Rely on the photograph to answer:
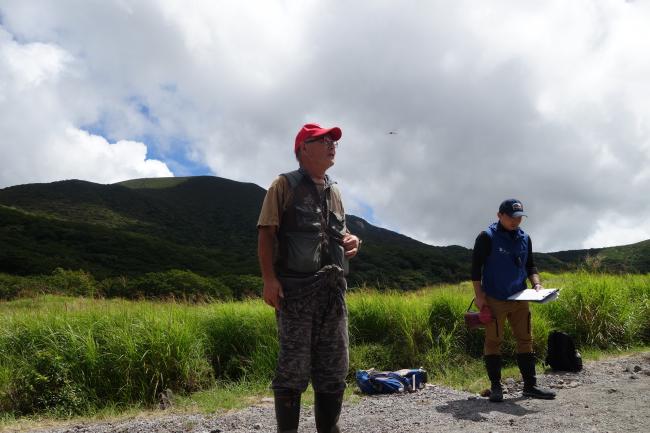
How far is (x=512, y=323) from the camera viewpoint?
5.24 m

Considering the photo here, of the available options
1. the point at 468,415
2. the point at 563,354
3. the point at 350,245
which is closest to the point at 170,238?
the point at 563,354

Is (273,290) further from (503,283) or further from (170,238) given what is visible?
(170,238)

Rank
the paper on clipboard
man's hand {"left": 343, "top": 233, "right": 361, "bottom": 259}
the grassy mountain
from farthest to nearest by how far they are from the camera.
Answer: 1. the grassy mountain
2. the paper on clipboard
3. man's hand {"left": 343, "top": 233, "right": 361, "bottom": 259}

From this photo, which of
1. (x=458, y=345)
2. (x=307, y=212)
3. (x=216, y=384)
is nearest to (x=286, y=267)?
(x=307, y=212)

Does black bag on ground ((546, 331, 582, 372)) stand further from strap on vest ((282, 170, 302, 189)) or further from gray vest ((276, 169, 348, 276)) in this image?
strap on vest ((282, 170, 302, 189))

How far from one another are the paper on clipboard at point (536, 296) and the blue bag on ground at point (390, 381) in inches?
69.0

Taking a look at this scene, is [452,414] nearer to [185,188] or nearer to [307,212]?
[307,212]

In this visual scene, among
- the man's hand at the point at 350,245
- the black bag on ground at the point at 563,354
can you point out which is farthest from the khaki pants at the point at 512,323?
the man's hand at the point at 350,245

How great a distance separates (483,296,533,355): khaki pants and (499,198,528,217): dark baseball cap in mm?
879

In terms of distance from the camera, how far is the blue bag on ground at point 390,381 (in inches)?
234

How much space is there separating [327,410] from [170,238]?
8011 cm

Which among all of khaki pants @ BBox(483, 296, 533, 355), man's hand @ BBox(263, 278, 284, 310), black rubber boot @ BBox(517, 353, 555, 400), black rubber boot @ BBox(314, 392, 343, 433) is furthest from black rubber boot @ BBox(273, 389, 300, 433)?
black rubber boot @ BBox(517, 353, 555, 400)

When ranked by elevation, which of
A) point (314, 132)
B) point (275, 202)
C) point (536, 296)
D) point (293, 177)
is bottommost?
point (536, 296)

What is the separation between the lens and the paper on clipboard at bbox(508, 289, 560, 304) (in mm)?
4797
